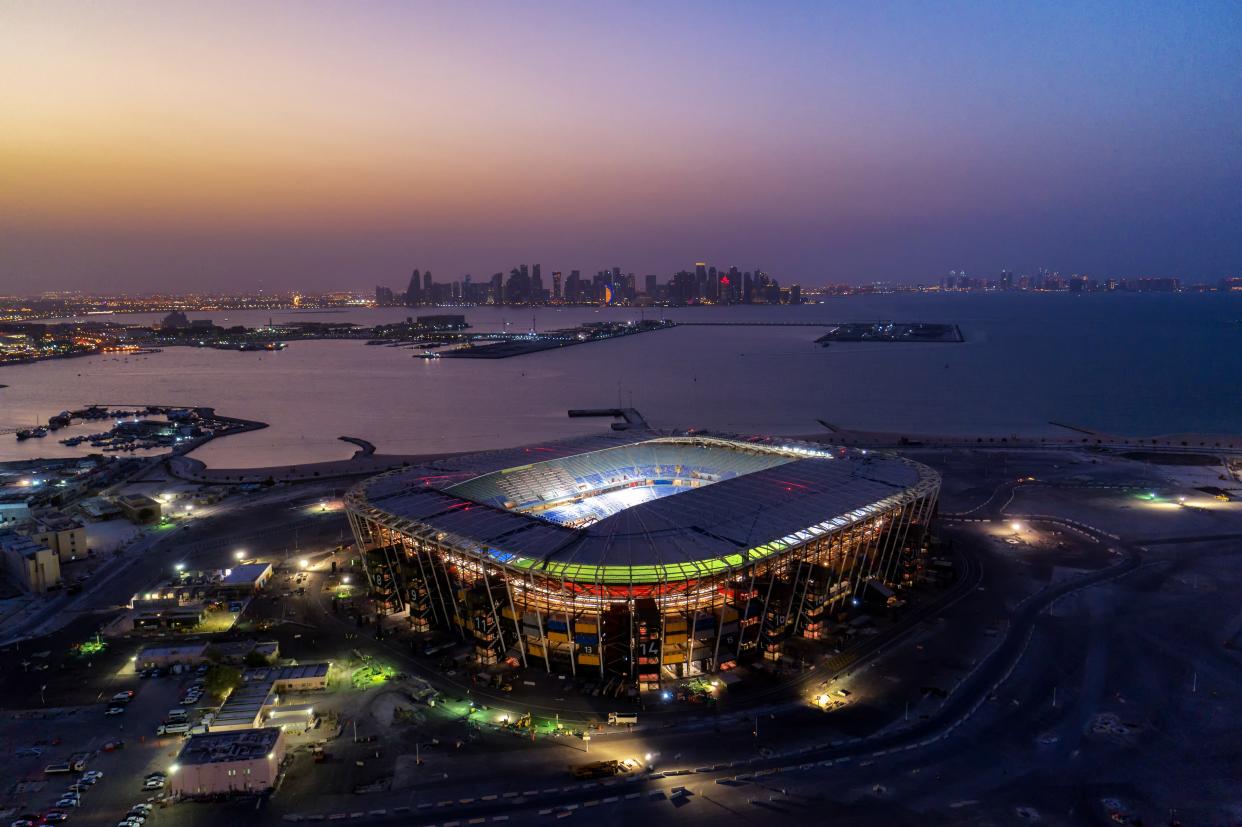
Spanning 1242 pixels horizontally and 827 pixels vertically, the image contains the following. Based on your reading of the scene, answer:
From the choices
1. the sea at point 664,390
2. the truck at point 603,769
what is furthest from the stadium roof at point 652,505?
the sea at point 664,390

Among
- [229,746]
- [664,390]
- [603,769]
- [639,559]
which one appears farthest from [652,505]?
[664,390]

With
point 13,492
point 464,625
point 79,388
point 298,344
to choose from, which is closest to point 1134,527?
point 464,625

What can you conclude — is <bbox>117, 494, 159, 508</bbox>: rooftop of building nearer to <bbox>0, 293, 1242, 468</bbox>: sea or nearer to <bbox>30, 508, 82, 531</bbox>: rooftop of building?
<bbox>30, 508, 82, 531</bbox>: rooftop of building

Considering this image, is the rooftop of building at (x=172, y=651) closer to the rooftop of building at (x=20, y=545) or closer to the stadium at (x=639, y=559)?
the stadium at (x=639, y=559)

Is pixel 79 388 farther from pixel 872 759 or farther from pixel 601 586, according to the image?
pixel 872 759

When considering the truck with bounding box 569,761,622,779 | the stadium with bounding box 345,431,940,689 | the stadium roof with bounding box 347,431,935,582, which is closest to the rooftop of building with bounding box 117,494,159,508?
the stadium with bounding box 345,431,940,689

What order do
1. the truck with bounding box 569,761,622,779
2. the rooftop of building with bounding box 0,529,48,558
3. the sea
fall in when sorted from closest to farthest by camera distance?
the truck with bounding box 569,761,622,779 → the rooftop of building with bounding box 0,529,48,558 → the sea
